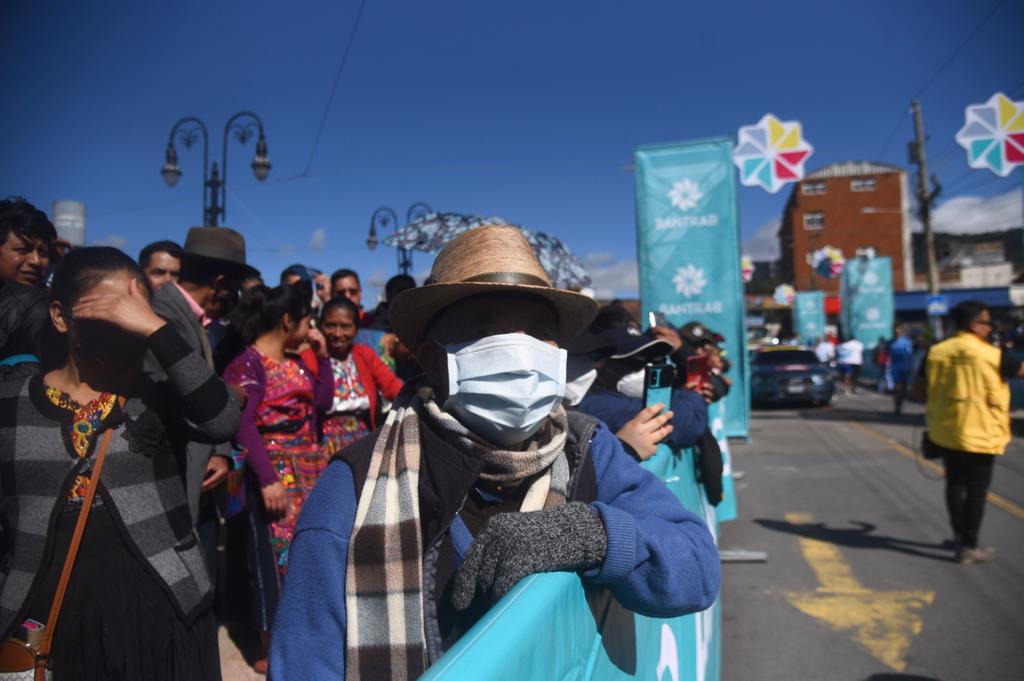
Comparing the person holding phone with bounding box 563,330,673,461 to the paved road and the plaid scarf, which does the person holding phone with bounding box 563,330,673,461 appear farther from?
the paved road

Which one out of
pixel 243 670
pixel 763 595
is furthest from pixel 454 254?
pixel 763 595

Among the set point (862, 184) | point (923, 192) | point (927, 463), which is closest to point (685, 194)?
point (927, 463)

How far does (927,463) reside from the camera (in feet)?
31.1

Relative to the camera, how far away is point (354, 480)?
140cm

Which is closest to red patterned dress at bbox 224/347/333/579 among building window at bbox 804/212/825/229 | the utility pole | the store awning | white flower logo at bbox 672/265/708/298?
white flower logo at bbox 672/265/708/298

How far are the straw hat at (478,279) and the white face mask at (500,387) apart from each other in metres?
0.12

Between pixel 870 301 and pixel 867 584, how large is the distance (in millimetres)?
25190

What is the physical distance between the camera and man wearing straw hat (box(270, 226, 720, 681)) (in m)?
1.28

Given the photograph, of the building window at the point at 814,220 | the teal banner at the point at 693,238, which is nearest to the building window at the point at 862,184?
the building window at the point at 814,220

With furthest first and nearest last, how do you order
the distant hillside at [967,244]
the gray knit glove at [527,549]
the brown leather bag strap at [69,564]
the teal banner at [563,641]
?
the distant hillside at [967,244]
the brown leather bag strap at [69,564]
the gray knit glove at [527,549]
the teal banner at [563,641]

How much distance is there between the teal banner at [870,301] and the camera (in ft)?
88.9

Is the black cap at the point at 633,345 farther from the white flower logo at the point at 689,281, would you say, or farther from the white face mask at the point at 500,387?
the white flower logo at the point at 689,281

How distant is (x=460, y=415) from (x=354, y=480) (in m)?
0.27

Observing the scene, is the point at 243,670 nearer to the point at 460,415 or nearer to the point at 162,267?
the point at 162,267
